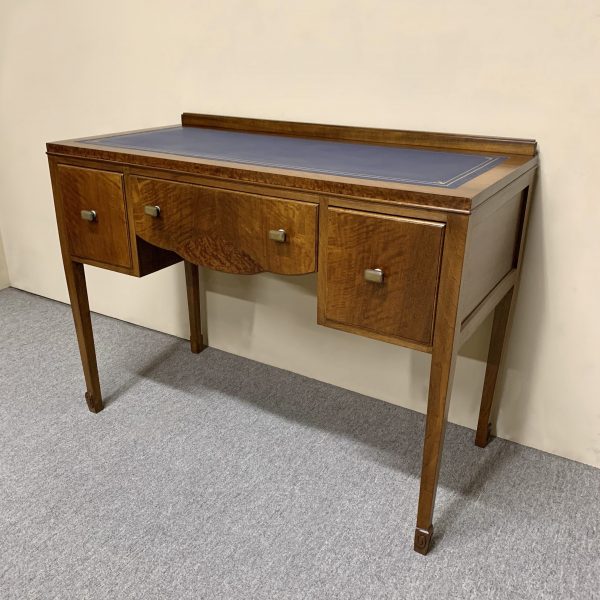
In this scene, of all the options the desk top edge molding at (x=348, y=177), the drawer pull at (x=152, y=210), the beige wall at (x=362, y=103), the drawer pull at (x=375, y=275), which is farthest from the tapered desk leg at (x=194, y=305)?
the drawer pull at (x=375, y=275)

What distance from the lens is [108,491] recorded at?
1350 millimetres

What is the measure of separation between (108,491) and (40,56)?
1387 millimetres

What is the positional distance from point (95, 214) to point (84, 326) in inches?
13.0

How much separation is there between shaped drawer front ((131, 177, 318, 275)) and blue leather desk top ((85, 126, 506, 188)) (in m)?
0.08

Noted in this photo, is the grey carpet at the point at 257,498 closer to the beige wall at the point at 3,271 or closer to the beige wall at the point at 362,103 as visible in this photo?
the beige wall at the point at 362,103

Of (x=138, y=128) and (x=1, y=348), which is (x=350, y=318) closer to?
(x=138, y=128)

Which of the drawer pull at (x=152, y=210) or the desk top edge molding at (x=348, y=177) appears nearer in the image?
the desk top edge molding at (x=348, y=177)

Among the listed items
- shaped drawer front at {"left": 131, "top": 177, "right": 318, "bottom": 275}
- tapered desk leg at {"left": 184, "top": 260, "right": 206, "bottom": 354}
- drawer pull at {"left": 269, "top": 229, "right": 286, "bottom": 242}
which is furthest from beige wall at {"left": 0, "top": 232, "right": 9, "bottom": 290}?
drawer pull at {"left": 269, "top": 229, "right": 286, "bottom": 242}

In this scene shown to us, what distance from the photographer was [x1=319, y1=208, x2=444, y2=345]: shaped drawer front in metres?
0.99

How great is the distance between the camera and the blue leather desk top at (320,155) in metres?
1.09

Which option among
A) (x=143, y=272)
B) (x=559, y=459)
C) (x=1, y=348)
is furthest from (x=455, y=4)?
(x=1, y=348)

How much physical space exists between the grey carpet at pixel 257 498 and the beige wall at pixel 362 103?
0.40ft

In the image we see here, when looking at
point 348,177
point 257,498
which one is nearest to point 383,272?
point 348,177

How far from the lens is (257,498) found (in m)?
1.33
